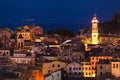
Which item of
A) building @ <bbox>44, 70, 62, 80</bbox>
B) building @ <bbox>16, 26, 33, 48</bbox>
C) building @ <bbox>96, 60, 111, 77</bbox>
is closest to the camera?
building @ <bbox>44, 70, 62, 80</bbox>

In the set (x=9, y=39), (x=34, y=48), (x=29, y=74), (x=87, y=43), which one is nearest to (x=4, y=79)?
(x=29, y=74)

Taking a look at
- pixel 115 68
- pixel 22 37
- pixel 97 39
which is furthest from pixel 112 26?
pixel 115 68

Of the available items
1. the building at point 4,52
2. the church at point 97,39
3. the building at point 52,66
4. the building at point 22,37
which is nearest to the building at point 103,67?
the building at point 52,66

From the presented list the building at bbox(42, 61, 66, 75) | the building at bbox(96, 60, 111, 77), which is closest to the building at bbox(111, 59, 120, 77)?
the building at bbox(96, 60, 111, 77)

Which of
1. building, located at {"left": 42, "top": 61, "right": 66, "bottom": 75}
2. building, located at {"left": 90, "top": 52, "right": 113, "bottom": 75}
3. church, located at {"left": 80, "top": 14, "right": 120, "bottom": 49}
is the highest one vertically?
church, located at {"left": 80, "top": 14, "right": 120, "bottom": 49}

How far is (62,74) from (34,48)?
11396 millimetres

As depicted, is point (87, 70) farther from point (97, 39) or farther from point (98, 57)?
point (97, 39)

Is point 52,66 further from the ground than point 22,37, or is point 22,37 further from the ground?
point 22,37

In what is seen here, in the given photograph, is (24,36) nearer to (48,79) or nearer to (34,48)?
(34,48)

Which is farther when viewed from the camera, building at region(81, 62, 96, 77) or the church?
the church

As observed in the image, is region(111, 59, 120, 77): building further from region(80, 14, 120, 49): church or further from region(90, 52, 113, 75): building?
region(80, 14, 120, 49): church

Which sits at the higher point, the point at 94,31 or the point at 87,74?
the point at 94,31

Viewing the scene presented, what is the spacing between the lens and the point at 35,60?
38.0 meters

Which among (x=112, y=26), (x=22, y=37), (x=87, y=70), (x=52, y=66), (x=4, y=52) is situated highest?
(x=112, y=26)
